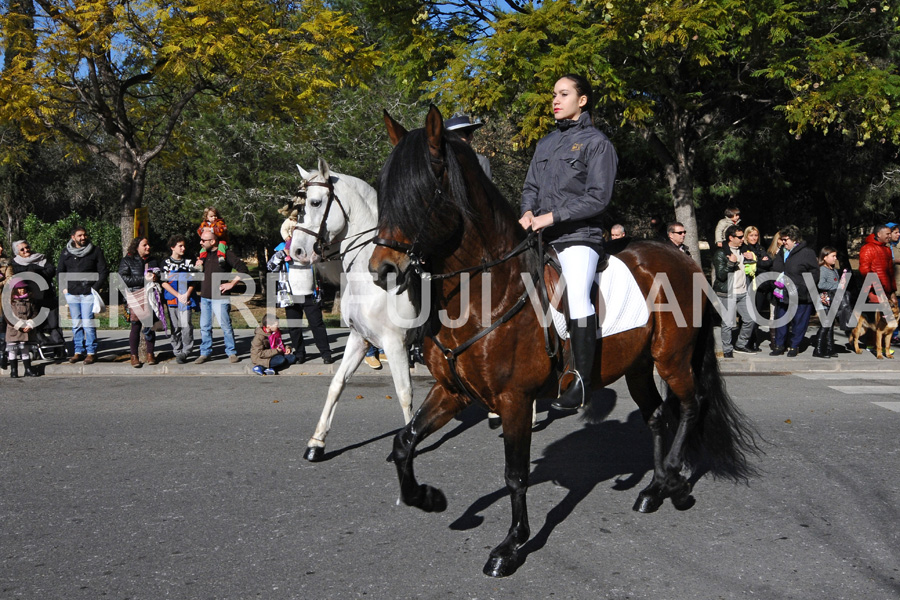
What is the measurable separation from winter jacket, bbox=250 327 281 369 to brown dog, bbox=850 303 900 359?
8.73m

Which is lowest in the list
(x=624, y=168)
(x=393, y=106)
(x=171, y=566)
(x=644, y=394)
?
(x=171, y=566)

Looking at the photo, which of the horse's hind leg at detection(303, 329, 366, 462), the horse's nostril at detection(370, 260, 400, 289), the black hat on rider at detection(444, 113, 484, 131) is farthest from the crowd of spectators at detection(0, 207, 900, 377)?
the horse's nostril at detection(370, 260, 400, 289)

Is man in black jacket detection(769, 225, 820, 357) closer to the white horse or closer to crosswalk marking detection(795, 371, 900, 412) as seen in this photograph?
crosswalk marking detection(795, 371, 900, 412)

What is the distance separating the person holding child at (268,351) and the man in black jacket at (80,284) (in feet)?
8.10

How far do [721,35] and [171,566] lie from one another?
1118 cm

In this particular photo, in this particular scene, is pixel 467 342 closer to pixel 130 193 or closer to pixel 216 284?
pixel 216 284

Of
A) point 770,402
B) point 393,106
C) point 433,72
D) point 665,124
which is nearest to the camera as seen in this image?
point 770,402

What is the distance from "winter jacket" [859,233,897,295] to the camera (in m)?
12.1

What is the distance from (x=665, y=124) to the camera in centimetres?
1688

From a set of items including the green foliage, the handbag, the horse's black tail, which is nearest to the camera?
the horse's black tail

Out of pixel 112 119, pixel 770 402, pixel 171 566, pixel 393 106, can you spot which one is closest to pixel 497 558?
pixel 171 566

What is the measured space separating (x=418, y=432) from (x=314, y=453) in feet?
6.36

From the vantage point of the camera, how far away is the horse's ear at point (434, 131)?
3.68 meters

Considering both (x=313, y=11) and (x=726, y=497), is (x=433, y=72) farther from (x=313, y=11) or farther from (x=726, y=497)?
(x=726, y=497)
